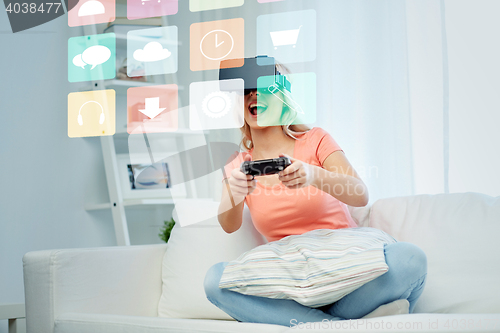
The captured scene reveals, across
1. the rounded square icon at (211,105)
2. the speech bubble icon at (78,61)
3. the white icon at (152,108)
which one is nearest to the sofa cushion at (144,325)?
the rounded square icon at (211,105)

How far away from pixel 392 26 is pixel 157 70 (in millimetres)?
987

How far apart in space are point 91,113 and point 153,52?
0.38 m

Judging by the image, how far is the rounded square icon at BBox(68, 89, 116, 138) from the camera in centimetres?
178

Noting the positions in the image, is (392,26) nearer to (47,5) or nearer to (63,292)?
(63,292)

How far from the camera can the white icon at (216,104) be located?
1530mm

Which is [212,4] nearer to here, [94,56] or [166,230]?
[94,56]

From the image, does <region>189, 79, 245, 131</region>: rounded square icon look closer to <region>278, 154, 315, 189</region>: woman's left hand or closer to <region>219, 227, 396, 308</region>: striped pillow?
<region>278, 154, 315, 189</region>: woman's left hand

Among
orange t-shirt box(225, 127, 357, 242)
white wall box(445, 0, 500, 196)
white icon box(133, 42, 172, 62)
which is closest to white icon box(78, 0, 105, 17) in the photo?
white icon box(133, 42, 172, 62)

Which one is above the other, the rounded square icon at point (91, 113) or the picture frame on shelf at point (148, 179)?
the rounded square icon at point (91, 113)

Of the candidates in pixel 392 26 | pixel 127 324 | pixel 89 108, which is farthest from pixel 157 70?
pixel 127 324

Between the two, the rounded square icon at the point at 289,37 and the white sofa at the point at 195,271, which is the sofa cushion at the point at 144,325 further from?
the rounded square icon at the point at 289,37

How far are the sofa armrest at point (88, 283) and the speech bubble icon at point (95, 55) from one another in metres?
0.92

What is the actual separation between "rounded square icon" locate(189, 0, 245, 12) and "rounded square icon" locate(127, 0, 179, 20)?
0.27 feet

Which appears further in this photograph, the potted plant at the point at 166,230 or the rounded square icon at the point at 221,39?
the potted plant at the point at 166,230
